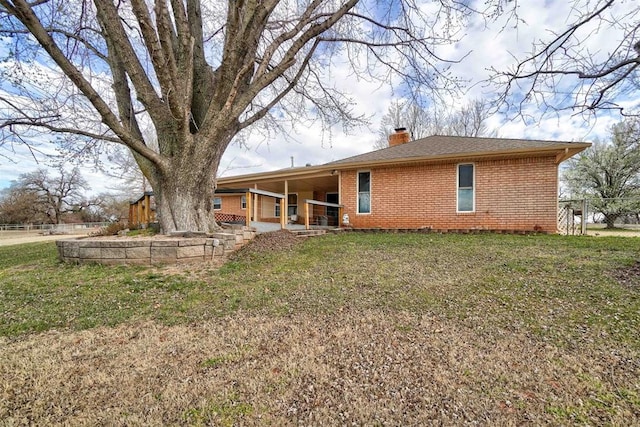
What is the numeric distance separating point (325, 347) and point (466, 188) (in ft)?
29.0

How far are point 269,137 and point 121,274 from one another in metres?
5.61

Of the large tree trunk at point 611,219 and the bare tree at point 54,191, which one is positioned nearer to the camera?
the large tree trunk at point 611,219

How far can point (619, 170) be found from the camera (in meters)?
19.9

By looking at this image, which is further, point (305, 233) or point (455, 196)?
point (455, 196)

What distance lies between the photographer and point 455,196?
952 cm

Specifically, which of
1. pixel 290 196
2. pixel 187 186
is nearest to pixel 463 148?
pixel 187 186

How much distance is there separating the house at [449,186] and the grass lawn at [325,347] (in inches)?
176

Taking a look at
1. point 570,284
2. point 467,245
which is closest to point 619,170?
point 467,245

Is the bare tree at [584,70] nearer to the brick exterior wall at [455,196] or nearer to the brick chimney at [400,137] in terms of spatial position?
the brick exterior wall at [455,196]

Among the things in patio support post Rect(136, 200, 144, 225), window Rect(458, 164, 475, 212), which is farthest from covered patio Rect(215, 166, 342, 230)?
window Rect(458, 164, 475, 212)

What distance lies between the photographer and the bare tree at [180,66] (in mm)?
5082

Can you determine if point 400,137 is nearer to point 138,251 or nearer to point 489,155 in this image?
point 489,155

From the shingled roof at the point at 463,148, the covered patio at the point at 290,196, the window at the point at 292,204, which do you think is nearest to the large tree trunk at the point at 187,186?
the covered patio at the point at 290,196

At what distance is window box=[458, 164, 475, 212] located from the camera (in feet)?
30.7
